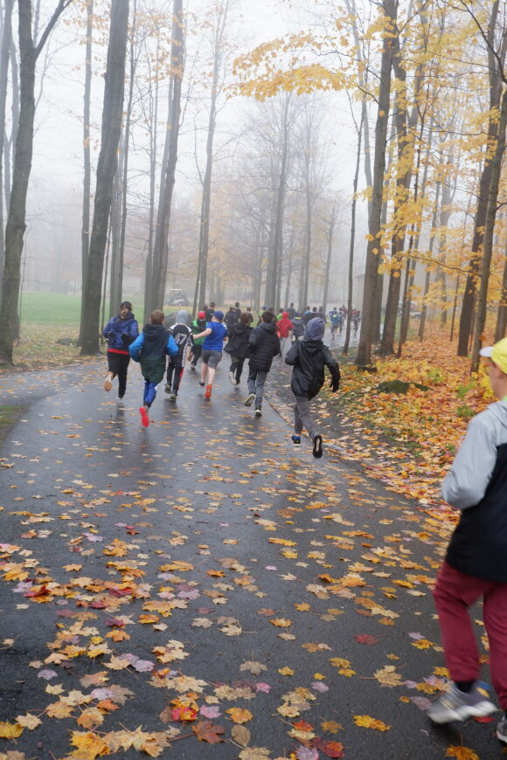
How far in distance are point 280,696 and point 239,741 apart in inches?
16.7

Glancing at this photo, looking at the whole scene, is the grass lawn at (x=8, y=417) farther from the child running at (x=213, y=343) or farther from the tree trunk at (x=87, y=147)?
the tree trunk at (x=87, y=147)

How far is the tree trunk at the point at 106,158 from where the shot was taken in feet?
59.2

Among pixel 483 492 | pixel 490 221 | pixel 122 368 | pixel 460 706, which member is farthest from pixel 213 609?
pixel 490 221

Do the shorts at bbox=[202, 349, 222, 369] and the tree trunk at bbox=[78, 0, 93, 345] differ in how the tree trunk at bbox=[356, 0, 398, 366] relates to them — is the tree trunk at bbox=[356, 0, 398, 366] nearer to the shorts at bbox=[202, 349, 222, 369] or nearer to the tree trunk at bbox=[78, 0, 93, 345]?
the shorts at bbox=[202, 349, 222, 369]

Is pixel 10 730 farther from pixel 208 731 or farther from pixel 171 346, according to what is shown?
pixel 171 346

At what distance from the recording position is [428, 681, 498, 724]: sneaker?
2.98m

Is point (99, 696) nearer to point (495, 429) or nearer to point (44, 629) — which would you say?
point (44, 629)

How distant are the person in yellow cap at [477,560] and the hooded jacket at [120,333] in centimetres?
922

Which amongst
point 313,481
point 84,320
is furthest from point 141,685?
point 84,320

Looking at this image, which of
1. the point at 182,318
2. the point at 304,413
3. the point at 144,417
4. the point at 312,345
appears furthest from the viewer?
the point at 182,318

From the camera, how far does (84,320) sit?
1983 centimetres

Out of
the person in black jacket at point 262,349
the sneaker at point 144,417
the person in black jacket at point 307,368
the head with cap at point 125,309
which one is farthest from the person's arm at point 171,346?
the person in black jacket at point 307,368

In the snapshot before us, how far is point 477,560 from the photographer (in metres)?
2.85

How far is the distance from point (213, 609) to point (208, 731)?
1276mm
